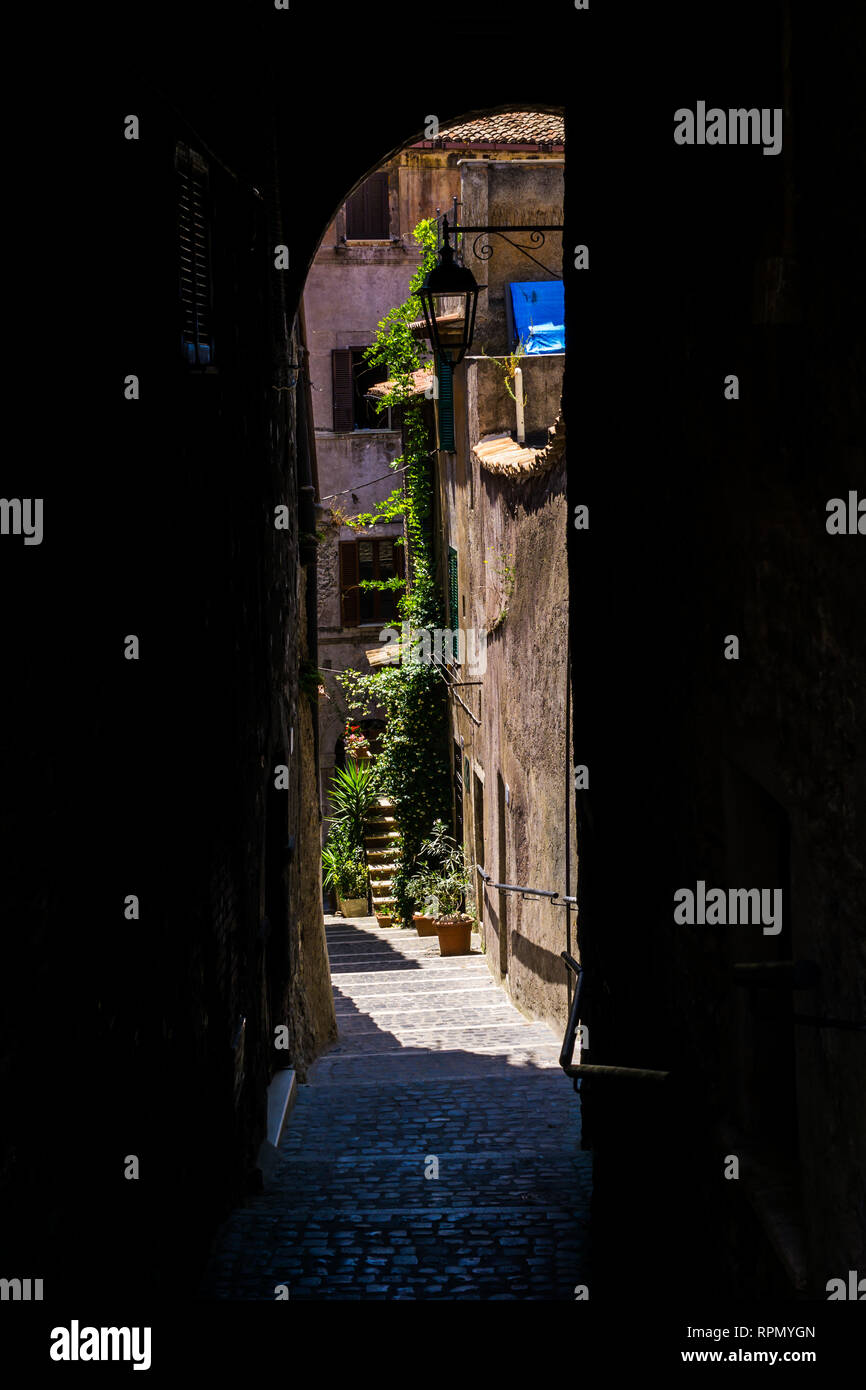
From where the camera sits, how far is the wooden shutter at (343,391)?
2889 cm

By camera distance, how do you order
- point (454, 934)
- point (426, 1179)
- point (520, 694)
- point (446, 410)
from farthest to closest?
point (446, 410) → point (454, 934) → point (520, 694) → point (426, 1179)

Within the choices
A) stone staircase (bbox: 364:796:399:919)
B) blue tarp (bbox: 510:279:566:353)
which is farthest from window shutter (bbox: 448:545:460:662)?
blue tarp (bbox: 510:279:566:353)

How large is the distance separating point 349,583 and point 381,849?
755cm

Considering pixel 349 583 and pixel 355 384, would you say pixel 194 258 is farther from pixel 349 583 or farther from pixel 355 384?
pixel 355 384

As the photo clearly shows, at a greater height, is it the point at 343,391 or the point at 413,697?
the point at 343,391

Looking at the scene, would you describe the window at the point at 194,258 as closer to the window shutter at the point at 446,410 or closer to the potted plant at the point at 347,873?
the window shutter at the point at 446,410

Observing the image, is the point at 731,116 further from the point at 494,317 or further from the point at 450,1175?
the point at 494,317

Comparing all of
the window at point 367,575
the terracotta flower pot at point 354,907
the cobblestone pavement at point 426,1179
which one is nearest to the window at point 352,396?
the window at point 367,575

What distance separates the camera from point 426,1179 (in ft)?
25.7

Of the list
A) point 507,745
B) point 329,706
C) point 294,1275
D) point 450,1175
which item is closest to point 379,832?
point 329,706

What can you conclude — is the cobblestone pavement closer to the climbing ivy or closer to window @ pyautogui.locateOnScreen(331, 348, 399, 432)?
the climbing ivy

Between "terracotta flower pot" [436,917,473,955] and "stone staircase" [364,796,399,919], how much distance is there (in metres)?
3.53

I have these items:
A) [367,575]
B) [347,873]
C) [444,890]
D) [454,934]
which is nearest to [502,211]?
[444,890]

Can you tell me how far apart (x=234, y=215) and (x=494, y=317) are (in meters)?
8.85
